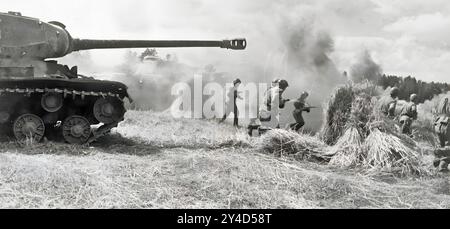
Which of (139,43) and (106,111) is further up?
(139,43)

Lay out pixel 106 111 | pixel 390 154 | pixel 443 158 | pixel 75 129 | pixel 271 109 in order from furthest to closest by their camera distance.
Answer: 1. pixel 271 109
2. pixel 106 111
3. pixel 75 129
4. pixel 443 158
5. pixel 390 154

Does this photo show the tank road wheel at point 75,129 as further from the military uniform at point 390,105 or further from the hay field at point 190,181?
the military uniform at point 390,105

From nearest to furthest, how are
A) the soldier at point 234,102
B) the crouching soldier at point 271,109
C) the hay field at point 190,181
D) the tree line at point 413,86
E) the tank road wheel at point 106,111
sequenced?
the hay field at point 190,181, the tank road wheel at point 106,111, the crouching soldier at point 271,109, the soldier at point 234,102, the tree line at point 413,86

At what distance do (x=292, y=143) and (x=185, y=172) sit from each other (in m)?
2.48

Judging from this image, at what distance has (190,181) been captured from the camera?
273 inches

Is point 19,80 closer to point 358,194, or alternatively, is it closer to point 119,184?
point 119,184

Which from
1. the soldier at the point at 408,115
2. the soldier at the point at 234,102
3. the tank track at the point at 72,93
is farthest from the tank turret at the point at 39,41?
the soldier at the point at 408,115

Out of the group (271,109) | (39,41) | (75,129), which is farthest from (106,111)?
(271,109)

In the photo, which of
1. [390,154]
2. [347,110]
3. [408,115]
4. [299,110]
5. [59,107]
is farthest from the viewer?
[408,115]

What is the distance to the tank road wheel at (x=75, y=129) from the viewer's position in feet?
32.6

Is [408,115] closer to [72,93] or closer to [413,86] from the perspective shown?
[413,86]

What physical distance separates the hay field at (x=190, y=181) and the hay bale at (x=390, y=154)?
9.4 inches

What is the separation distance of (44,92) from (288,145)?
4.52 metres

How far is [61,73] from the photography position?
10242 millimetres
